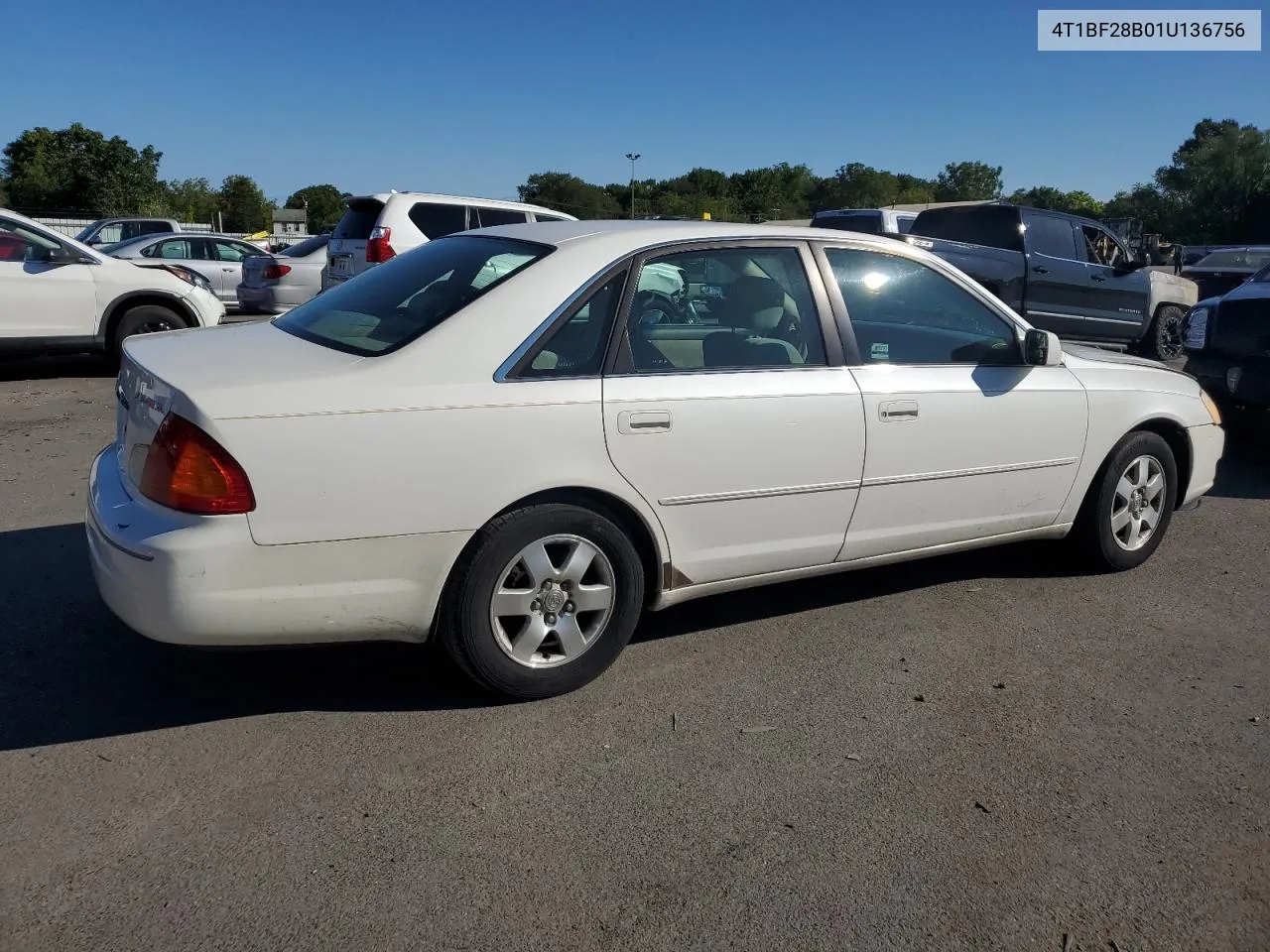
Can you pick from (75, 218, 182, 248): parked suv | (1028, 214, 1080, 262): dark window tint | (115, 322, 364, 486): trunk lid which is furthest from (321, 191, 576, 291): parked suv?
(75, 218, 182, 248): parked suv

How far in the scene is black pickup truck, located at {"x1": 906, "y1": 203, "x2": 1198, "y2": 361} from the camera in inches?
481

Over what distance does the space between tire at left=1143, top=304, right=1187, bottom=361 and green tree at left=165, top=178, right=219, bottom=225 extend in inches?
2499

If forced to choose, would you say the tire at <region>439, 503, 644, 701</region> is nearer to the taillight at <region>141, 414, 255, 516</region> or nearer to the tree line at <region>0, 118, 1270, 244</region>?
the taillight at <region>141, 414, 255, 516</region>

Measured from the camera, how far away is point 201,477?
3.10 meters

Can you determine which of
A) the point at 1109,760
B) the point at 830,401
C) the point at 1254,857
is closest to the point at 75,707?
the point at 830,401

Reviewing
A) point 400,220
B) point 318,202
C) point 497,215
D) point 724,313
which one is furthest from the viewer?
point 318,202

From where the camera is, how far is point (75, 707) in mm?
3520

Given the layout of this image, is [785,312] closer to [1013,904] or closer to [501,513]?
[501,513]

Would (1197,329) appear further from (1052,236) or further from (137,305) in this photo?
(137,305)

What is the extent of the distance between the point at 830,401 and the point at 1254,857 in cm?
198

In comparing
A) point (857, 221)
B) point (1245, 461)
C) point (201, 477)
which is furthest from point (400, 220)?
point (201, 477)

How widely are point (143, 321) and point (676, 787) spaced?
8880mm

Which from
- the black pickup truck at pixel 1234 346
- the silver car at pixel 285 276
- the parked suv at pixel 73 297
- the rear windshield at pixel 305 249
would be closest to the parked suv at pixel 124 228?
the silver car at pixel 285 276

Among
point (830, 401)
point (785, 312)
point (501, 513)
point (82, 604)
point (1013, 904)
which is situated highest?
point (785, 312)
